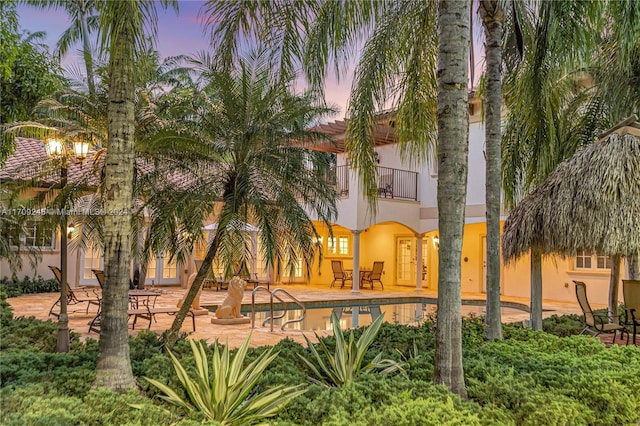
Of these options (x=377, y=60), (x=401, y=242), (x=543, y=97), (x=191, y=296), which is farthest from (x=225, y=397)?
(x=401, y=242)

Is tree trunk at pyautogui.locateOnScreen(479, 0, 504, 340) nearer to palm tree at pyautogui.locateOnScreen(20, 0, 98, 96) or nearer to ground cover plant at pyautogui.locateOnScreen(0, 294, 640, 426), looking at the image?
ground cover plant at pyautogui.locateOnScreen(0, 294, 640, 426)

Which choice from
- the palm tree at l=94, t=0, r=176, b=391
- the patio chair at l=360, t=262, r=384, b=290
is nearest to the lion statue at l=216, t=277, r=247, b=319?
the palm tree at l=94, t=0, r=176, b=391

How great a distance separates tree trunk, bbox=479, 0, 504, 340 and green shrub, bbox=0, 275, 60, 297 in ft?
43.9

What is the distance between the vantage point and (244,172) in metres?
6.65

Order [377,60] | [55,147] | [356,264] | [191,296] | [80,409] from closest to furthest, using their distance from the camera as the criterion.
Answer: [80,409] < [55,147] < [191,296] < [377,60] < [356,264]

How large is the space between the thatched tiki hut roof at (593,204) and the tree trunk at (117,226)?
6480mm

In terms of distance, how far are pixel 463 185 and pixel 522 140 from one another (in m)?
4.96

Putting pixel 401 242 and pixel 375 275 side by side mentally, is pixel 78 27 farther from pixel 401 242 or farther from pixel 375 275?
pixel 401 242

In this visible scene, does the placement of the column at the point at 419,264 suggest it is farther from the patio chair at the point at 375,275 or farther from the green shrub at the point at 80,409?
the green shrub at the point at 80,409

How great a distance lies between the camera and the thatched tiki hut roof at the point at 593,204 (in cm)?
750

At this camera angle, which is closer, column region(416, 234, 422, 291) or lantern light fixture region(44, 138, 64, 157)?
lantern light fixture region(44, 138, 64, 157)

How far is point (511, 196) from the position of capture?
9.65m

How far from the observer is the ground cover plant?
377 centimetres

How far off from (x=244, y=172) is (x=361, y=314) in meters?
8.87
